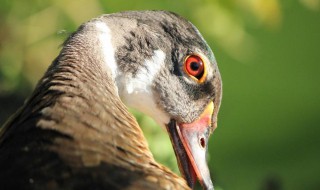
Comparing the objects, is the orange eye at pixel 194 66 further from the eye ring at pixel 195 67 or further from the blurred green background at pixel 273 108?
the blurred green background at pixel 273 108

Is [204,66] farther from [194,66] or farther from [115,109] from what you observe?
[115,109]

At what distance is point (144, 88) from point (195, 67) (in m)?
0.15

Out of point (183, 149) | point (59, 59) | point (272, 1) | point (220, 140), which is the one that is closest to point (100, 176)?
point (59, 59)

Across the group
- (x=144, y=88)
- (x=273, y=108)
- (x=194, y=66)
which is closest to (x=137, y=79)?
(x=144, y=88)

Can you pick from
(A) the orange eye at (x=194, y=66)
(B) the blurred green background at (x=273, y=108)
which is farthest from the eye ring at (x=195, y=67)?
(B) the blurred green background at (x=273, y=108)

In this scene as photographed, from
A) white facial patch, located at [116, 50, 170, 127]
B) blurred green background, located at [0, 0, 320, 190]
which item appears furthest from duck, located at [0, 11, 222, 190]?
blurred green background, located at [0, 0, 320, 190]

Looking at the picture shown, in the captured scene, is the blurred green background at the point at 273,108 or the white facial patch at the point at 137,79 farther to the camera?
the blurred green background at the point at 273,108

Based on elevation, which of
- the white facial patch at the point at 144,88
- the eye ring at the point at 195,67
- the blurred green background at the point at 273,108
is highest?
the eye ring at the point at 195,67

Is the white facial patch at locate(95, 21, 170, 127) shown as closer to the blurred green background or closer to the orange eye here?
the orange eye

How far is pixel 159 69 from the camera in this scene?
8.54 ft

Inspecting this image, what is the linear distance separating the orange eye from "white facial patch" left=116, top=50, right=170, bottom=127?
7 cm

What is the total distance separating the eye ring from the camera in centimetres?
262

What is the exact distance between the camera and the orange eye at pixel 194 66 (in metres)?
2.62

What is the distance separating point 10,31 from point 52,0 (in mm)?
291
